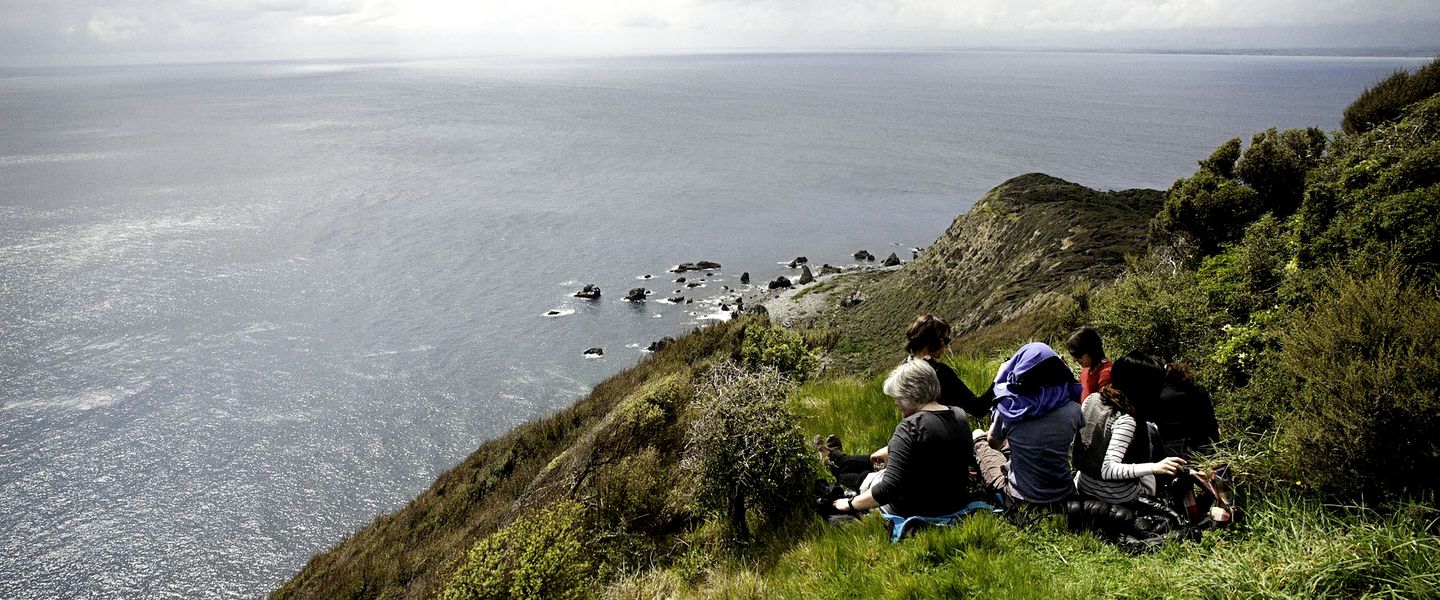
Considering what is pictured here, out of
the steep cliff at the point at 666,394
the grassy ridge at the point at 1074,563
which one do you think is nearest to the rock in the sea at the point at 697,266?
the steep cliff at the point at 666,394

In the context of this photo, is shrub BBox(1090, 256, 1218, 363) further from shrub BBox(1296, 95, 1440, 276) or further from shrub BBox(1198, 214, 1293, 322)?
shrub BBox(1296, 95, 1440, 276)

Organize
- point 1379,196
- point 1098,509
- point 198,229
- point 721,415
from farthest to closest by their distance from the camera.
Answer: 1. point 198,229
2. point 1379,196
3. point 721,415
4. point 1098,509

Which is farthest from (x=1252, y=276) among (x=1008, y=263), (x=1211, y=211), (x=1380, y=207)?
Result: (x=1008, y=263)

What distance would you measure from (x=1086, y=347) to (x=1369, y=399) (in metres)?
2.34

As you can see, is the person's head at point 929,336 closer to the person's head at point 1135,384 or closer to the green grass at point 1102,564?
the person's head at point 1135,384

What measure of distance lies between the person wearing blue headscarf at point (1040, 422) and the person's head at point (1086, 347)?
1.18 metres

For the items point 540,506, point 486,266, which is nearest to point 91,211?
point 486,266

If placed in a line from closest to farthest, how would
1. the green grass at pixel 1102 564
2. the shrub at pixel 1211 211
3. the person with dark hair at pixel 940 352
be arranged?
the green grass at pixel 1102 564 < the person with dark hair at pixel 940 352 < the shrub at pixel 1211 211

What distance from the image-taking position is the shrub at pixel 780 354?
12367 millimetres

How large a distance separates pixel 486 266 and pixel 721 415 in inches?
2347

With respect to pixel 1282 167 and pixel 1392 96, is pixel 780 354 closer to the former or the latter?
pixel 1282 167

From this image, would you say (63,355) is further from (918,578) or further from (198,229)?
(918,578)

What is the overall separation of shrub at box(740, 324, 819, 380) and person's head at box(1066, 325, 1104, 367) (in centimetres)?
543

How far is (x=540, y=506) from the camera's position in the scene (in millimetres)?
9547
